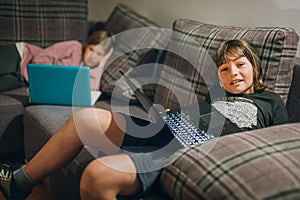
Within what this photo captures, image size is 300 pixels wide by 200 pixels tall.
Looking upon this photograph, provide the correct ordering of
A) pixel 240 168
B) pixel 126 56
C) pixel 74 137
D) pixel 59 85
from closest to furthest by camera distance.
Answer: pixel 240 168
pixel 74 137
pixel 59 85
pixel 126 56

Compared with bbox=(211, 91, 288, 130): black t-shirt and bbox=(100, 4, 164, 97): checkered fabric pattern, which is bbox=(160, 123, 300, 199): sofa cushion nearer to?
bbox=(211, 91, 288, 130): black t-shirt

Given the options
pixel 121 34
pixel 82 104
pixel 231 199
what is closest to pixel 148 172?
pixel 231 199

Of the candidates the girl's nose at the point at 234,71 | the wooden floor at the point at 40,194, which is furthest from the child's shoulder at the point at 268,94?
the wooden floor at the point at 40,194

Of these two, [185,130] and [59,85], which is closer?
[185,130]

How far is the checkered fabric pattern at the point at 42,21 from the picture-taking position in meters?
2.74

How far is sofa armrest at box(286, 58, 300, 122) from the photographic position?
1.72m

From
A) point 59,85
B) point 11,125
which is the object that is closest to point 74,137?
point 59,85

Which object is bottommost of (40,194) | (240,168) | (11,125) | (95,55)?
(40,194)

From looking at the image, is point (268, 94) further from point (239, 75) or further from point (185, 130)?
point (185, 130)

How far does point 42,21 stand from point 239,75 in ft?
5.12

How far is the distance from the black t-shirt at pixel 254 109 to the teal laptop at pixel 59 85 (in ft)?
2.26

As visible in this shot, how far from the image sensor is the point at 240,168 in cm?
113

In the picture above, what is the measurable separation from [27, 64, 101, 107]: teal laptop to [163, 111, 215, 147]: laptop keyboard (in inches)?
22.7

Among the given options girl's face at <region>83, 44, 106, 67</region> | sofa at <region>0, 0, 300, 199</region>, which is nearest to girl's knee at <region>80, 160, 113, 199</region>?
sofa at <region>0, 0, 300, 199</region>
